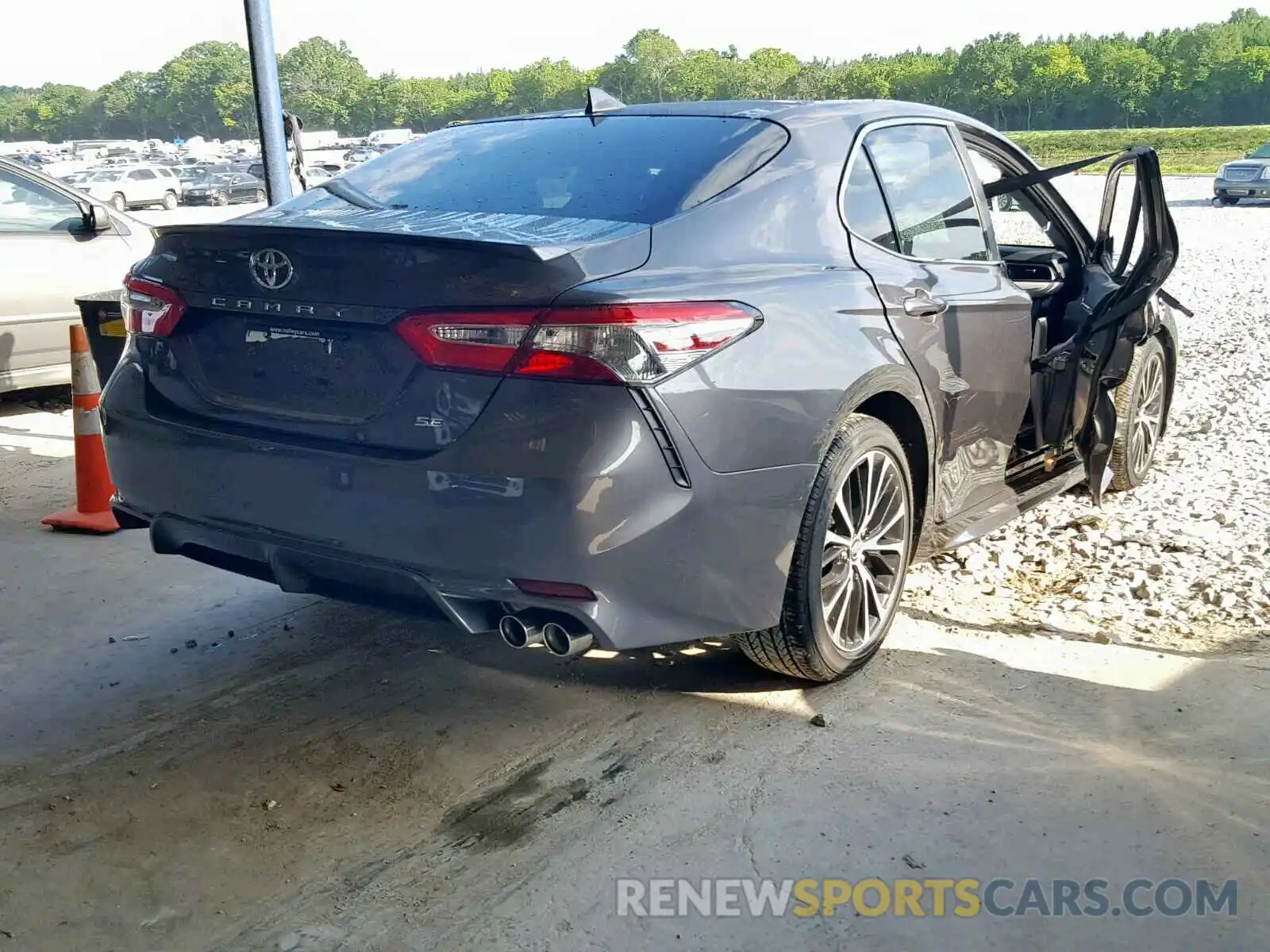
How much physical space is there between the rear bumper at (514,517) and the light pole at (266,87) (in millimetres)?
4665

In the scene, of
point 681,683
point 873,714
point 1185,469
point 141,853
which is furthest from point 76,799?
point 1185,469

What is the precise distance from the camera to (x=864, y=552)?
12.5 feet

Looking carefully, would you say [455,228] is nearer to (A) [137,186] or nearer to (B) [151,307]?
(B) [151,307]

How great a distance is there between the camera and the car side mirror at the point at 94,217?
25.4ft

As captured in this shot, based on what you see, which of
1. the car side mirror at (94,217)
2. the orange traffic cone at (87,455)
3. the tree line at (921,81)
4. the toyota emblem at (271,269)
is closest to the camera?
the toyota emblem at (271,269)

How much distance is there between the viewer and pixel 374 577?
3047 millimetres

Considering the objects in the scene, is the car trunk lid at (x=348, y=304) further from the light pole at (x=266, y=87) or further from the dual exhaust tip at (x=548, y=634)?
the light pole at (x=266, y=87)

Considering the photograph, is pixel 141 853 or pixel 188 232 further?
pixel 188 232

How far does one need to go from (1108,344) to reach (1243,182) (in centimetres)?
2819

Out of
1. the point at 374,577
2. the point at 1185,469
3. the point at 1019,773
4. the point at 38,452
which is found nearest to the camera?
the point at 374,577

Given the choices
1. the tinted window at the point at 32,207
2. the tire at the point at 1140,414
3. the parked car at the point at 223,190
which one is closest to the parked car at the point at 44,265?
the tinted window at the point at 32,207

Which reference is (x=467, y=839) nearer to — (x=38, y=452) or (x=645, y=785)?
(x=645, y=785)

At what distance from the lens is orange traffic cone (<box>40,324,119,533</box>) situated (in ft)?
17.7

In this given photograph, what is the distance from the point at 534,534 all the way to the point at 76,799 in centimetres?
138
